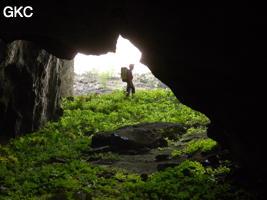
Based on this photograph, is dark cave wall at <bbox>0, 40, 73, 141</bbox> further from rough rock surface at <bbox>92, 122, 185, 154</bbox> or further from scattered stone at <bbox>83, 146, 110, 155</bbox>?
scattered stone at <bbox>83, 146, 110, 155</bbox>

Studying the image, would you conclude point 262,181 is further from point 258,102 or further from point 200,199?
point 258,102

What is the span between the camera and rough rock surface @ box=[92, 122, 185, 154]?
1495 centimetres

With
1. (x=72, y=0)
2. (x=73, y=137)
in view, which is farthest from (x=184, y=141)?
(x=72, y=0)

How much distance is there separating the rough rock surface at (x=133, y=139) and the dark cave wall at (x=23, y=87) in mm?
4030

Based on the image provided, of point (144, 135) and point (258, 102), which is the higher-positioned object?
point (258, 102)

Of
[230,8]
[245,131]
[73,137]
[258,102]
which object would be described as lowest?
[73,137]

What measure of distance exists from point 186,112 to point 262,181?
1353 centimetres

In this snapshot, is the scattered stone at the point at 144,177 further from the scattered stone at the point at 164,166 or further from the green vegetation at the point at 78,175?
the scattered stone at the point at 164,166

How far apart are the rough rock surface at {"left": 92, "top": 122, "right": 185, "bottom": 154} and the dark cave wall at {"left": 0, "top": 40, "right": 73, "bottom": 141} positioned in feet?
13.2

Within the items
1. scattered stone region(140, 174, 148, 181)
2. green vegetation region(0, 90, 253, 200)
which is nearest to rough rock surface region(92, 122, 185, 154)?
green vegetation region(0, 90, 253, 200)

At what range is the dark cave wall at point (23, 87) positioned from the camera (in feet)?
49.0

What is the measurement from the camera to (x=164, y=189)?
30.6 ft

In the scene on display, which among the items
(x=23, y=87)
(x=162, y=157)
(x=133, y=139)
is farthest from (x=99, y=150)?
(x=23, y=87)

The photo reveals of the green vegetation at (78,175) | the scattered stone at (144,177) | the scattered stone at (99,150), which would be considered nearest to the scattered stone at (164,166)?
the green vegetation at (78,175)
